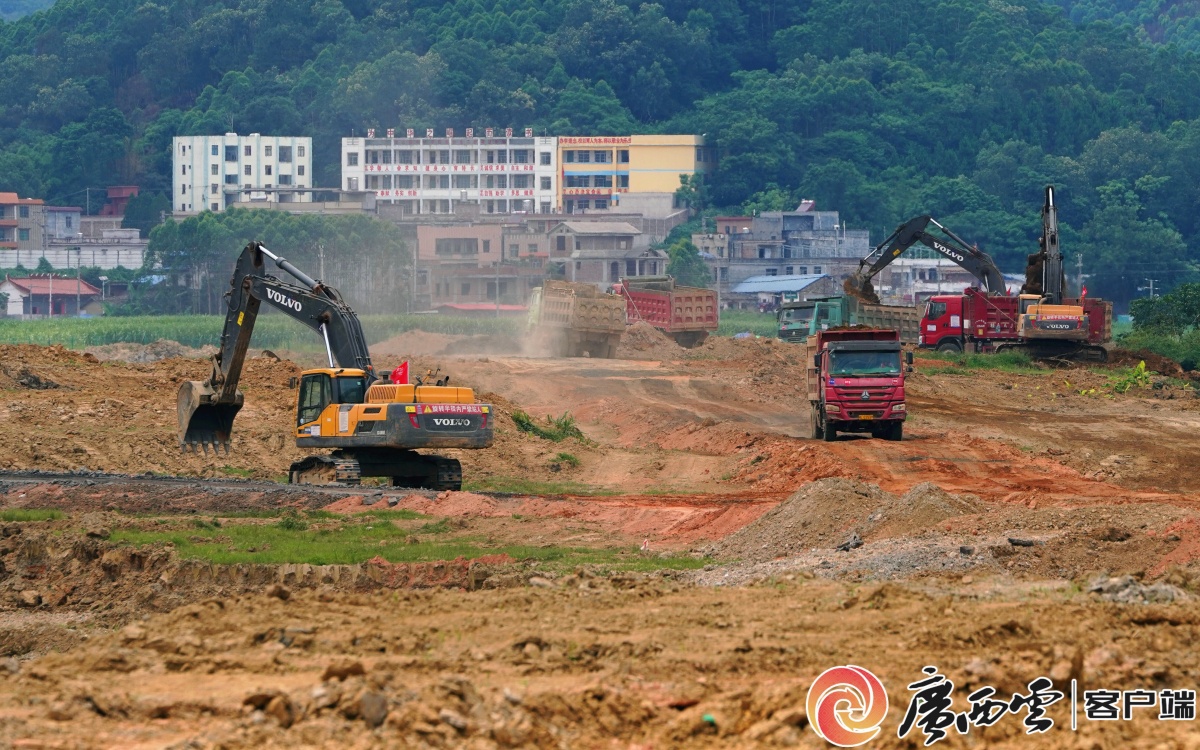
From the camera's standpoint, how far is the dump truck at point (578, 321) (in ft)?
236

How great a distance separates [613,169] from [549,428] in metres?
134

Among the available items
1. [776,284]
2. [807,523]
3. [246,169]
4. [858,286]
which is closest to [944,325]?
[858,286]

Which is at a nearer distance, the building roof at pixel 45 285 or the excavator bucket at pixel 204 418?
the excavator bucket at pixel 204 418

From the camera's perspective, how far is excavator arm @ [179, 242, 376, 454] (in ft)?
107

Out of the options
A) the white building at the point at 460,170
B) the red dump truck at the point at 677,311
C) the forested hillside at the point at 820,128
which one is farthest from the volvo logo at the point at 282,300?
the white building at the point at 460,170

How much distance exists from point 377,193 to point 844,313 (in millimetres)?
100999

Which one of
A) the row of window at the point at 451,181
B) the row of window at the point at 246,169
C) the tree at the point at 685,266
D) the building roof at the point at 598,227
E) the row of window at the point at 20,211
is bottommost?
the tree at the point at 685,266

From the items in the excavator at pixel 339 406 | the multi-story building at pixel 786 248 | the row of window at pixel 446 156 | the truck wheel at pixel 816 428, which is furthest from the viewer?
the row of window at pixel 446 156

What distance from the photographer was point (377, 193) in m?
171

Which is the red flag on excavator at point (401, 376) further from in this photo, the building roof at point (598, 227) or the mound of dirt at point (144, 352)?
the building roof at point (598, 227)

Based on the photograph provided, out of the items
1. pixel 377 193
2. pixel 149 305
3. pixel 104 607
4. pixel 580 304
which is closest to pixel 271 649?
pixel 104 607

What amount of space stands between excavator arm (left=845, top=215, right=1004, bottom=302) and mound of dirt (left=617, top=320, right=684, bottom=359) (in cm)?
930

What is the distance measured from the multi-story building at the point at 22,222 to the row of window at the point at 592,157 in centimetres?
5063

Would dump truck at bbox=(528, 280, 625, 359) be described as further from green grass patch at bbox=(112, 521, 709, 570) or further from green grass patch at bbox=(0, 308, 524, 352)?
green grass patch at bbox=(112, 521, 709, 570)
